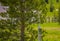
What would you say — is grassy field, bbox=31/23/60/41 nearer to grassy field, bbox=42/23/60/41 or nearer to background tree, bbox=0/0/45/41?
grassy field, bbox=42/23/60/41

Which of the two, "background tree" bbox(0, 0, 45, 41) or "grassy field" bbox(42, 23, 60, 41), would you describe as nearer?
"background tree" bbox(0, 0, 45, 41)

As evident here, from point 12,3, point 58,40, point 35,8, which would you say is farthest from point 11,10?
point 58,40

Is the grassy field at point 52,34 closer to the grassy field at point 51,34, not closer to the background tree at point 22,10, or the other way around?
the grassy field at point 51,34

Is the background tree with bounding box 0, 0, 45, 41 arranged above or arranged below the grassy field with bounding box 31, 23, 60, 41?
above

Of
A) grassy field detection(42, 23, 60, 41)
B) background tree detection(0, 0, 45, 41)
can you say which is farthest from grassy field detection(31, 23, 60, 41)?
background tree detection(0, 0, 45, 41)

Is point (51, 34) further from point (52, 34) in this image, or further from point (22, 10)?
point (22, 10)

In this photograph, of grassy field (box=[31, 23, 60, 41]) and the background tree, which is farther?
grassy field (box=[31, 23, 60, 41])

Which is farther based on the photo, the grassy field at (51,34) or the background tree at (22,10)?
the grassy field at (51,34)

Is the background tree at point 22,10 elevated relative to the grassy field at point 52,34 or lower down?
elevated

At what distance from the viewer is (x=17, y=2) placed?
12727 millimetres

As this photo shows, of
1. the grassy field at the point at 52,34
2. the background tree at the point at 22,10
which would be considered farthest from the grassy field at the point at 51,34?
the background tree at the point at 22,10

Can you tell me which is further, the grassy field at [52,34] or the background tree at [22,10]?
the grassy field at [52,34]

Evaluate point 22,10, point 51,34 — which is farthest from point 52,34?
point 22,10

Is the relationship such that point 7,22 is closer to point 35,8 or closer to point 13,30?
point 13,30
